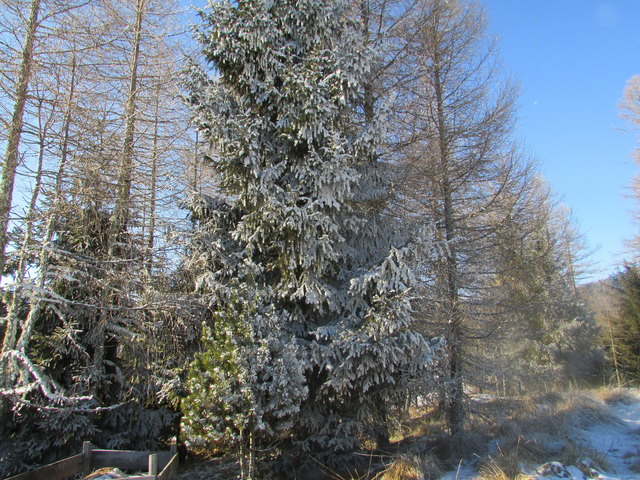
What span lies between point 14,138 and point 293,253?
4.01m

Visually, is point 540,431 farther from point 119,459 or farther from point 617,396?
point 119,459

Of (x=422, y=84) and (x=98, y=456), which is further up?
(x=422, y=84)

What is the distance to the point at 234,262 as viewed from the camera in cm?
603

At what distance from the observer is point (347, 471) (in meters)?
5.70

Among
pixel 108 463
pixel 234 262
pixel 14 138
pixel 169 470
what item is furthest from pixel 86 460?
pixel 14 138

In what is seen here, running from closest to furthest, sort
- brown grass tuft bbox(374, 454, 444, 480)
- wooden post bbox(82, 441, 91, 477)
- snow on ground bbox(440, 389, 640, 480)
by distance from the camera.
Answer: wooden post bbox(82, 441, 91, 477)
brown grass tuft bbox(374, 454, 444, 480)
snow on ground bbox(440, 389, 640, 480)

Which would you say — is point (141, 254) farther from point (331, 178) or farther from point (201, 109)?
point (331, 178)

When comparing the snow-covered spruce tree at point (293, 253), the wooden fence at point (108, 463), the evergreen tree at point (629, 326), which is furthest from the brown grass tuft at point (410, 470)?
the evergreen tree at point (629, 326)

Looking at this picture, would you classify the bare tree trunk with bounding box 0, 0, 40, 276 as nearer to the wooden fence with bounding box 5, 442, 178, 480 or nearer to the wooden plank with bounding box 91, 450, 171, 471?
the wooden fence with bounding box 5, 442, 178, 480

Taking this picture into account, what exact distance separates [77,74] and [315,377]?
6.03 m

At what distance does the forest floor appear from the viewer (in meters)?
5.88

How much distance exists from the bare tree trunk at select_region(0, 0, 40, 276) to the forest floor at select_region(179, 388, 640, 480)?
16.1ft

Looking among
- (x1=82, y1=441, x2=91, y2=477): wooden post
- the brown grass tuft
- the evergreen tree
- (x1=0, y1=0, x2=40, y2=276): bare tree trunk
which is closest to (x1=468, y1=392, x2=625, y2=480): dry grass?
the brown grass tuft

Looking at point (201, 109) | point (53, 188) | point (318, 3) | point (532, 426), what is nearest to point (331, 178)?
point (201, 109)
